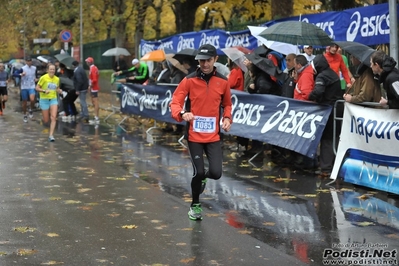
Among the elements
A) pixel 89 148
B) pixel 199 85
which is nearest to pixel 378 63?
pixel 199 85

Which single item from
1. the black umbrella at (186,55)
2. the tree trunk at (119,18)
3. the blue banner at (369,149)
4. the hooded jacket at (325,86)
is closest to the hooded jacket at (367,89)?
the blue banner at (369,149)

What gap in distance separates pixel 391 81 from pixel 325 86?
2.25 meters

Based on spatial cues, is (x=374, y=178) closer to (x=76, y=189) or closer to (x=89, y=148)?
(x=76, y=189)

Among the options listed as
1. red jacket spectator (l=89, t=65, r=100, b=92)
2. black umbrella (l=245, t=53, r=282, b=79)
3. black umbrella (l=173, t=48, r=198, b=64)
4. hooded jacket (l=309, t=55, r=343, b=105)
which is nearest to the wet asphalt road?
hooded jacket (l=309, t=55, r=343, b=105)

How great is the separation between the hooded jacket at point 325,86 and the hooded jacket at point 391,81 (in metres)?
1.99

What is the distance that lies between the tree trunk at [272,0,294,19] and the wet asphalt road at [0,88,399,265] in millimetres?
7099

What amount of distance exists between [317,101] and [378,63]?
6.92 feet

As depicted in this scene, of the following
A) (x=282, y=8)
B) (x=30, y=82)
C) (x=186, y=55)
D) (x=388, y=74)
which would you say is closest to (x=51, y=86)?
(x=186, y=55)

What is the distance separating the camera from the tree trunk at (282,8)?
72.0 feet

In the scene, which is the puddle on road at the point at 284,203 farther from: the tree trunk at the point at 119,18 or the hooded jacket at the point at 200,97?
the tree trunk at the point at 119,18

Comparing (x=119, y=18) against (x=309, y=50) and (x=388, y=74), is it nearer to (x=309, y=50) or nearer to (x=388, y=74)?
(x=309, y=50)

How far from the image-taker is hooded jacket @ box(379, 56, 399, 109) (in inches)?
428

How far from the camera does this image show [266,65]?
14977mm

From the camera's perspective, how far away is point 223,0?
30.1 m
